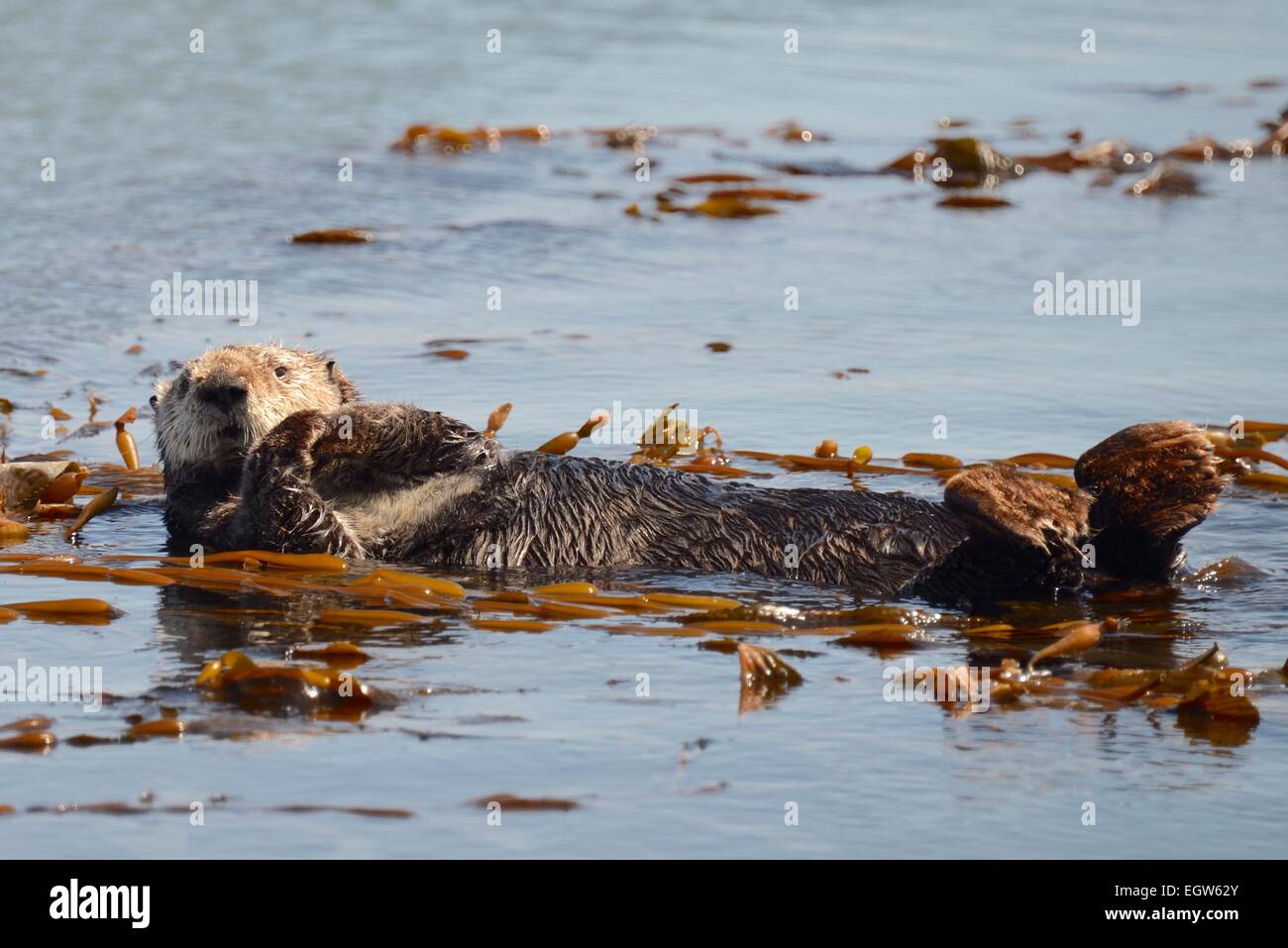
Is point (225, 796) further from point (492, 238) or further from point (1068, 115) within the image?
point (1068, 115)

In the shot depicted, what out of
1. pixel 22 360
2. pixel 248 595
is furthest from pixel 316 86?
pixel 248 595

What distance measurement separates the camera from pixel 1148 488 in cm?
470

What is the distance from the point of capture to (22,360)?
24.9ft

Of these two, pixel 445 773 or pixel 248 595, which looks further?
pixel 248 595

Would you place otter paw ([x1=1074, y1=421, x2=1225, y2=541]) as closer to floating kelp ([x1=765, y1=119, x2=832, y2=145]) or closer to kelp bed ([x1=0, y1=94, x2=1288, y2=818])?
kelp bed ([x1=0, y1=94, x2=1288, y2=818])

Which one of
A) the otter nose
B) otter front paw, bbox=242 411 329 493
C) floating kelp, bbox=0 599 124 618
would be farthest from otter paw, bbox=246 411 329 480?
floating kelp, bbox=0 599 124 618

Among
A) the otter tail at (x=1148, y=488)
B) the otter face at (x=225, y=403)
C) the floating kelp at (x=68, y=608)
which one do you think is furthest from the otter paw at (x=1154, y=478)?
the floating kelp at (x=68, y=608)

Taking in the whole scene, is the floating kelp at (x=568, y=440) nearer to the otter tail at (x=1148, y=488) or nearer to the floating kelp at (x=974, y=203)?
the otter tail at (x=1148, y=488)

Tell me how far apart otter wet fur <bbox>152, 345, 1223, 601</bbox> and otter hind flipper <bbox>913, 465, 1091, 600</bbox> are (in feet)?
0.18

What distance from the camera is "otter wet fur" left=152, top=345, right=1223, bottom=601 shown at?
5000 mm

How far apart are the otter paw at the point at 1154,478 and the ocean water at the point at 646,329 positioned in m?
0.25

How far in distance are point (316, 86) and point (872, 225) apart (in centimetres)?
563

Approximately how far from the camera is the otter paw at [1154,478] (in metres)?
4.66
